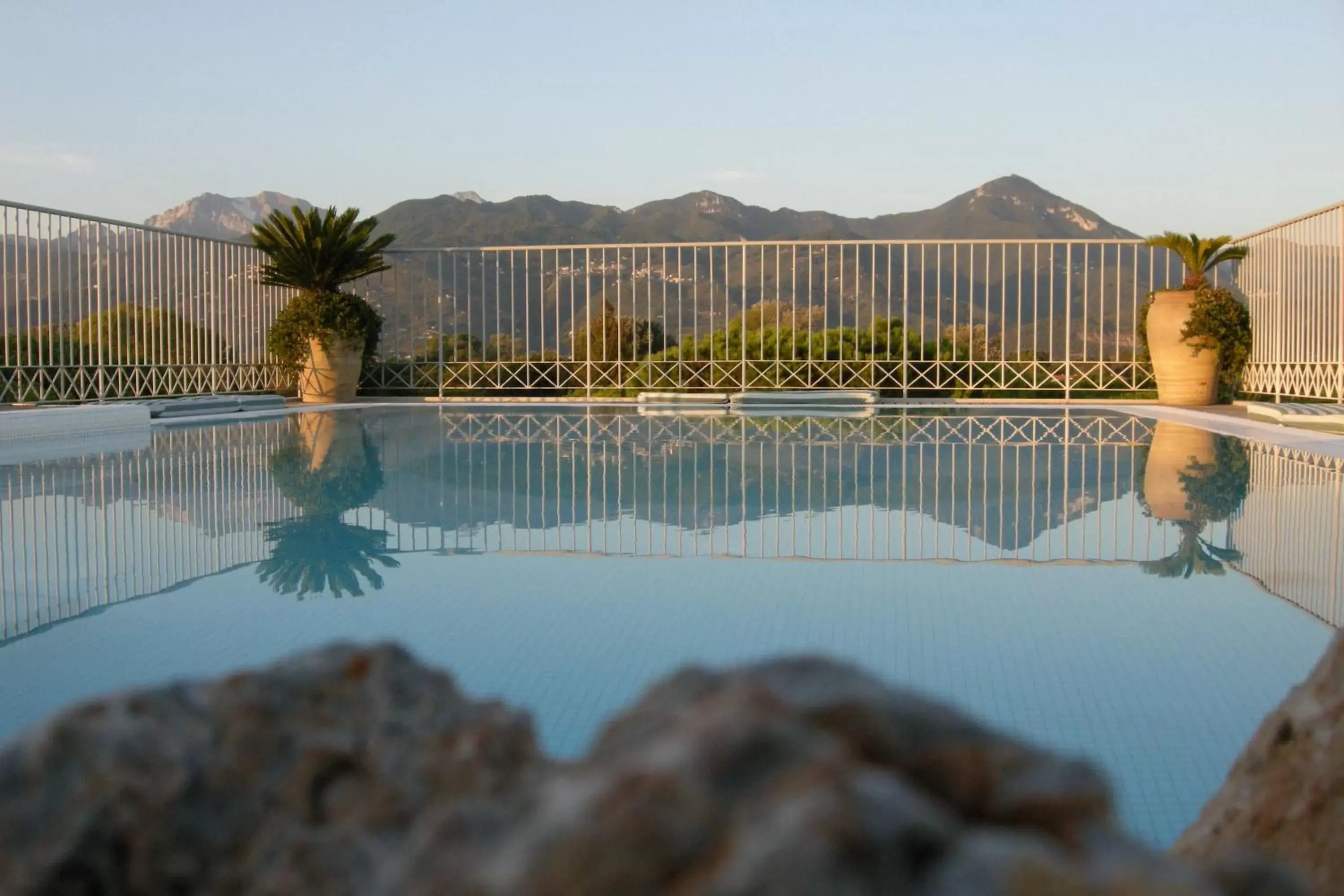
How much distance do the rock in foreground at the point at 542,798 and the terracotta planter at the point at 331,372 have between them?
16.8 meters

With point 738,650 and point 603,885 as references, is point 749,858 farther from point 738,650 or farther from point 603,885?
point 738,650

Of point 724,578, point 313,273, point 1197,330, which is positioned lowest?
point 724,578

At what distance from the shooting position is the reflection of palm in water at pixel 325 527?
185 inches

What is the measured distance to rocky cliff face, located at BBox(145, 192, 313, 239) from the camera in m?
50.6

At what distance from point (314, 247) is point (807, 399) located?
728 cm

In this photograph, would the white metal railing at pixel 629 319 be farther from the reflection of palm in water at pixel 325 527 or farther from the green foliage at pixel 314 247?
the reflection of palm in water at pixel 325 527

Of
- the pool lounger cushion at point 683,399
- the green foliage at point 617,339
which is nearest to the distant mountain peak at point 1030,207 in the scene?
the green foliage at point 617,339

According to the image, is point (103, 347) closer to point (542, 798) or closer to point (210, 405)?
point (210, 405)

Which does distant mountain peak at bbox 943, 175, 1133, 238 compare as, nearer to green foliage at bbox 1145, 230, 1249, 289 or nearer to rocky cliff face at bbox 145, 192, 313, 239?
green foliage at bbox 1145, 230, 1249, 289

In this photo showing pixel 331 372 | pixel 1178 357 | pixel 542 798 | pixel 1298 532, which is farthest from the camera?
pixel 331 372

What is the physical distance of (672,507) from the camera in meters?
6.54

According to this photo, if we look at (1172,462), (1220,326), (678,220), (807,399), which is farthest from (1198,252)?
(678,220)

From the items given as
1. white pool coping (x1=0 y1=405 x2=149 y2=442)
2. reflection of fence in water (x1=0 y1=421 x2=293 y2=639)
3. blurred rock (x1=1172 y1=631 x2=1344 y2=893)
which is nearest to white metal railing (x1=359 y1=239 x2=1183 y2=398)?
white pool coping (x1=0 y1=405 x2=149 y2=442)

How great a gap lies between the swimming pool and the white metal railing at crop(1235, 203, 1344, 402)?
4634 millimetres
